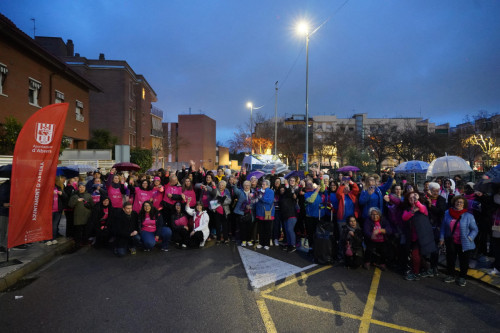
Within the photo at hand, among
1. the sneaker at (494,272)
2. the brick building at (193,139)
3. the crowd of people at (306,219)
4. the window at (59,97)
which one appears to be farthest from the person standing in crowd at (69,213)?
the brick building at (193,139)

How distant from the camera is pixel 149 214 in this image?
23.0ft

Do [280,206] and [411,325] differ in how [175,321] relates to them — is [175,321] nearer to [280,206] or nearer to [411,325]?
[411,325]

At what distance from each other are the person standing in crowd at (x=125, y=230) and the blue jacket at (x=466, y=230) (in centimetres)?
660

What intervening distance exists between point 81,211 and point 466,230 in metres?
8.60

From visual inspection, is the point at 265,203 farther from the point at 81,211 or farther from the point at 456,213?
the point at 81,211

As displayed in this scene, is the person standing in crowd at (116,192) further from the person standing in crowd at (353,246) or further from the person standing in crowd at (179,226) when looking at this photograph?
the person standing in crowd at (353,246)

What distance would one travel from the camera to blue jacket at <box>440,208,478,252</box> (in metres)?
4.93

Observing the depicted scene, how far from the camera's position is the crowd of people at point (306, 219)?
206 inches

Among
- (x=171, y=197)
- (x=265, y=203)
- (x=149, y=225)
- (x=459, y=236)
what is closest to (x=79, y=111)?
(x=171, y=197)

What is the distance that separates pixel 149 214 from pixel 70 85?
61.0 ft

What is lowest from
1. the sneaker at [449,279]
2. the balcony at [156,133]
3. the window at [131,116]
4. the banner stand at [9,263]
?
the sneaker at [449,279]

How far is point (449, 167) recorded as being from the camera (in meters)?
8.45

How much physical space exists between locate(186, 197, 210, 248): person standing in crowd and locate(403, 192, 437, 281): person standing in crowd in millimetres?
4632

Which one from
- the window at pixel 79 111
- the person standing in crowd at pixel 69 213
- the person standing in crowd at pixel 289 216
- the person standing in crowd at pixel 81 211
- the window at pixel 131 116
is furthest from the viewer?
the window at pixel 131 116
